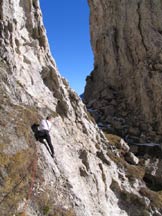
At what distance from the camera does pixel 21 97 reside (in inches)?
827

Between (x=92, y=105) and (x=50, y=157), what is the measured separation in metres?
28.8

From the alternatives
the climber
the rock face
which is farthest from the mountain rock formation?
the rock face

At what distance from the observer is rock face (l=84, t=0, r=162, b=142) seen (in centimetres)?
4244

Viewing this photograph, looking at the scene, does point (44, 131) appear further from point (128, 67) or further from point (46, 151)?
point (128, 67)

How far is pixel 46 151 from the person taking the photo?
60.8ft

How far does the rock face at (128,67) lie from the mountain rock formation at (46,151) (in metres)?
12.5

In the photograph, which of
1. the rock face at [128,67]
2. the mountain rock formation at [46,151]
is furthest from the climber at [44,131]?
the rock face at [128,67]

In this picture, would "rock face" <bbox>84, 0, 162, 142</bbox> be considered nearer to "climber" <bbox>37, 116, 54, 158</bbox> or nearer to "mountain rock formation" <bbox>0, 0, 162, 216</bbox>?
"mountain rock formation" <bbox>0, 0, 162, 216</bbox>

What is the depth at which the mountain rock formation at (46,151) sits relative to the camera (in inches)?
646

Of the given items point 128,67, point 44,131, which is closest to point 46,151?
point 44,131

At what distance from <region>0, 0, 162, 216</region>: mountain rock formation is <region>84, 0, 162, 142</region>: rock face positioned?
12.5 m

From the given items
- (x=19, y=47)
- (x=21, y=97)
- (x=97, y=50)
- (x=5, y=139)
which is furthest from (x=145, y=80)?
(x=5, y=139)

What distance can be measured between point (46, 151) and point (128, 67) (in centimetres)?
2936

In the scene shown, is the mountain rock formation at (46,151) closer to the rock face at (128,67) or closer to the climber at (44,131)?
the climber at (44,131)
